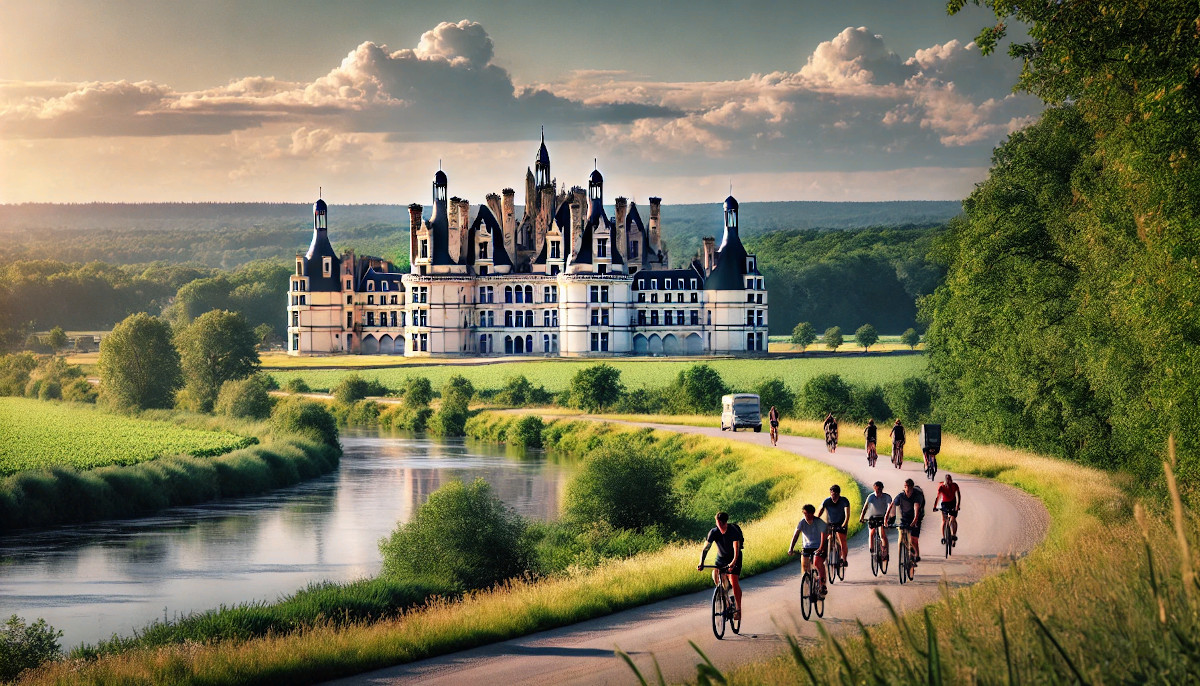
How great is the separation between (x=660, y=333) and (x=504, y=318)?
15040mm

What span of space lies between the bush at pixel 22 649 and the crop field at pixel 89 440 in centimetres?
2456

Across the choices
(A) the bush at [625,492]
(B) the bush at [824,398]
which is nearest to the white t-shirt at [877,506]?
(A) the bush at [625,492]

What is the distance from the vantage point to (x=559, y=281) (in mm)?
118750

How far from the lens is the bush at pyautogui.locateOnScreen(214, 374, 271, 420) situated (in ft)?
220

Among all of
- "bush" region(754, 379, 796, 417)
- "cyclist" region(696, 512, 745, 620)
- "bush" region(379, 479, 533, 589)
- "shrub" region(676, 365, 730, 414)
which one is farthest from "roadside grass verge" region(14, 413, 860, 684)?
"shrub" region(676, 365, 730, 414)

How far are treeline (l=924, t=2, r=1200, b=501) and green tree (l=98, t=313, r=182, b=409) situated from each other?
144 feet

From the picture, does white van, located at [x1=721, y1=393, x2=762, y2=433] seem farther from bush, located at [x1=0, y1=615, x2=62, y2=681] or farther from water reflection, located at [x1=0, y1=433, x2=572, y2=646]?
bush, located at [x1=0, y1=615, x2=62, y2=681]

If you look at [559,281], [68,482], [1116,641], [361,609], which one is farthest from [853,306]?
[1116,641]

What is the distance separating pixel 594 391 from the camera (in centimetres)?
7200

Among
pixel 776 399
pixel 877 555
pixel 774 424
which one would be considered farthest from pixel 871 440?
pixel 776 399

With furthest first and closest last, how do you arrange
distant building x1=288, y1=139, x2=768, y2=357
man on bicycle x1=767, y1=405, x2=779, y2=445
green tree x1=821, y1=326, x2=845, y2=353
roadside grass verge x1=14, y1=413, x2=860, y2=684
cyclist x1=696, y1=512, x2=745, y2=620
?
green tree x1=821, y1=326, x2=845, y2=353 → distant building x1=288, y1=139, x2=768, y2=357 → man on bicycle x1=767, y1=405, x2=779, y2=445 → cyclist x1=696, y1=512, x2=745, y2=620 → roadside grass verge x1=14, y1=413, x2=860, y2=684

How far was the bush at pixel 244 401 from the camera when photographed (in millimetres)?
67125

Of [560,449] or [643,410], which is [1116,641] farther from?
[643,410]

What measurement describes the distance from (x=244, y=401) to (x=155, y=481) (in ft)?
75.9
